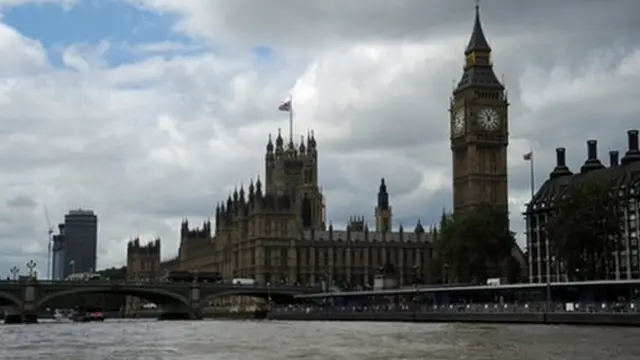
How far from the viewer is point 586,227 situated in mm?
117188

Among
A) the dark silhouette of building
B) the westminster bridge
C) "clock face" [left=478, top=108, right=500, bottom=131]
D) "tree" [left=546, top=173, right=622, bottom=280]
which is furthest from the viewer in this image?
"clock face" [left=478, top=108, right=500, bottom=131]

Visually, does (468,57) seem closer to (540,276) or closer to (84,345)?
(540,276)

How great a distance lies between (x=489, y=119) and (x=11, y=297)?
8393cm

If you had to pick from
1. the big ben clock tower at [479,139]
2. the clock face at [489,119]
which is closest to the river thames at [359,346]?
the big ben clock tower at [479,139]

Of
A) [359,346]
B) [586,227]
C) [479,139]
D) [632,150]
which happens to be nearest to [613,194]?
[586,227]

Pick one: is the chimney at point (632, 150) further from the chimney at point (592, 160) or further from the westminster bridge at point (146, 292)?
the westminster bridge at point (146, 292)

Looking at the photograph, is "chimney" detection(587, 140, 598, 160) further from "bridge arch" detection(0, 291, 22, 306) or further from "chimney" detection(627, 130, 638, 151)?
"bridge arch" detection(0, 291, 22, 306)

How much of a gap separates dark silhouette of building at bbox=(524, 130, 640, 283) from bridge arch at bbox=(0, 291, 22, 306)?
64965 mm

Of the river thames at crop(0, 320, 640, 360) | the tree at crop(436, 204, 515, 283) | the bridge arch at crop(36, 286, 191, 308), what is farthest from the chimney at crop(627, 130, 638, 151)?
the river thames at crop(0, 320, 640, 360)

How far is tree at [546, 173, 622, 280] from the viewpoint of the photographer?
4646 inches

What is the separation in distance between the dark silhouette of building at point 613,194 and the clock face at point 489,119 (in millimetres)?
23126

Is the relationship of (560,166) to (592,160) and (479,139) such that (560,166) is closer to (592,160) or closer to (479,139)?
(592,160)

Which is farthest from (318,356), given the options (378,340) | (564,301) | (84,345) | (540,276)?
(540,276)

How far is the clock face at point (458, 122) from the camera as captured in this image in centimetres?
18838
